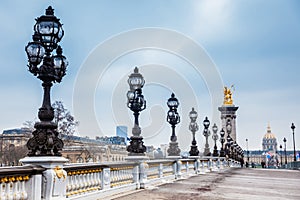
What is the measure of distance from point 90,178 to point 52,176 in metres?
2.73

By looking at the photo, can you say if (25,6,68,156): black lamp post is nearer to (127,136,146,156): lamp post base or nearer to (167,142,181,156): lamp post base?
(127,136,146,156): lamp post base

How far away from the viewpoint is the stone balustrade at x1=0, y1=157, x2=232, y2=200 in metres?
7.74

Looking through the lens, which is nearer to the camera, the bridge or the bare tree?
the bridge

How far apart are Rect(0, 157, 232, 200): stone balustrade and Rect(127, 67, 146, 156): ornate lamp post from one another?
26.1 inches

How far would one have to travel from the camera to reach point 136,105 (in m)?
16.8

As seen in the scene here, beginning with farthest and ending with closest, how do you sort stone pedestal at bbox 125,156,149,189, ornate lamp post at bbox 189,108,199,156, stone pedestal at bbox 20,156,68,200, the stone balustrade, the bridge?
ornate lamp post at bbox 189,108,199,156 < stone pedestal at bbox 125,156,149,189 < stone pedestal at bbox 20,156,68,200 < the bridge < the stone balustrade

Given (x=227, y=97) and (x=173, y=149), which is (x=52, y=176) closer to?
(x=173, y=149)

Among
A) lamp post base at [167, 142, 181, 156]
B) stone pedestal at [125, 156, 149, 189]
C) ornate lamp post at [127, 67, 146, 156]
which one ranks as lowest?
stone pedestal at [125, 156, 149, 189]

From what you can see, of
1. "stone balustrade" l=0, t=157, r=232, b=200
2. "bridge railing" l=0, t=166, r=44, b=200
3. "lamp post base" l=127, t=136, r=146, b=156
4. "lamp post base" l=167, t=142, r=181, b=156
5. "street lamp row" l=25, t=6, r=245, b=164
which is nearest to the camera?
"bridge railing" l=0, t=166, r=44, b=200

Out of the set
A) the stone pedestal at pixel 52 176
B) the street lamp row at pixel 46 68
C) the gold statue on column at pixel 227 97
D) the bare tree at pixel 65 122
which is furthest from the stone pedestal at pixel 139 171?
the gold statue on column at pixel 227 97

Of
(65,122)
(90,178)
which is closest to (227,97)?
(65,122)

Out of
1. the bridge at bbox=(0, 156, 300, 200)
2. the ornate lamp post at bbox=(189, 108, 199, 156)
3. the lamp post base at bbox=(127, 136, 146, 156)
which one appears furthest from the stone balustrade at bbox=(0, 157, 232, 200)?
the ornate lamp post at bbox=(189, 108, 199, 156)

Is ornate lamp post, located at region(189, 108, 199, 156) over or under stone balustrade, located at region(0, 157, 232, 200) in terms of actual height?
over

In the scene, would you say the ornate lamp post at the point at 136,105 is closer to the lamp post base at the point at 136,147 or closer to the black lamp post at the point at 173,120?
the lamp post base at the point at 136,147
